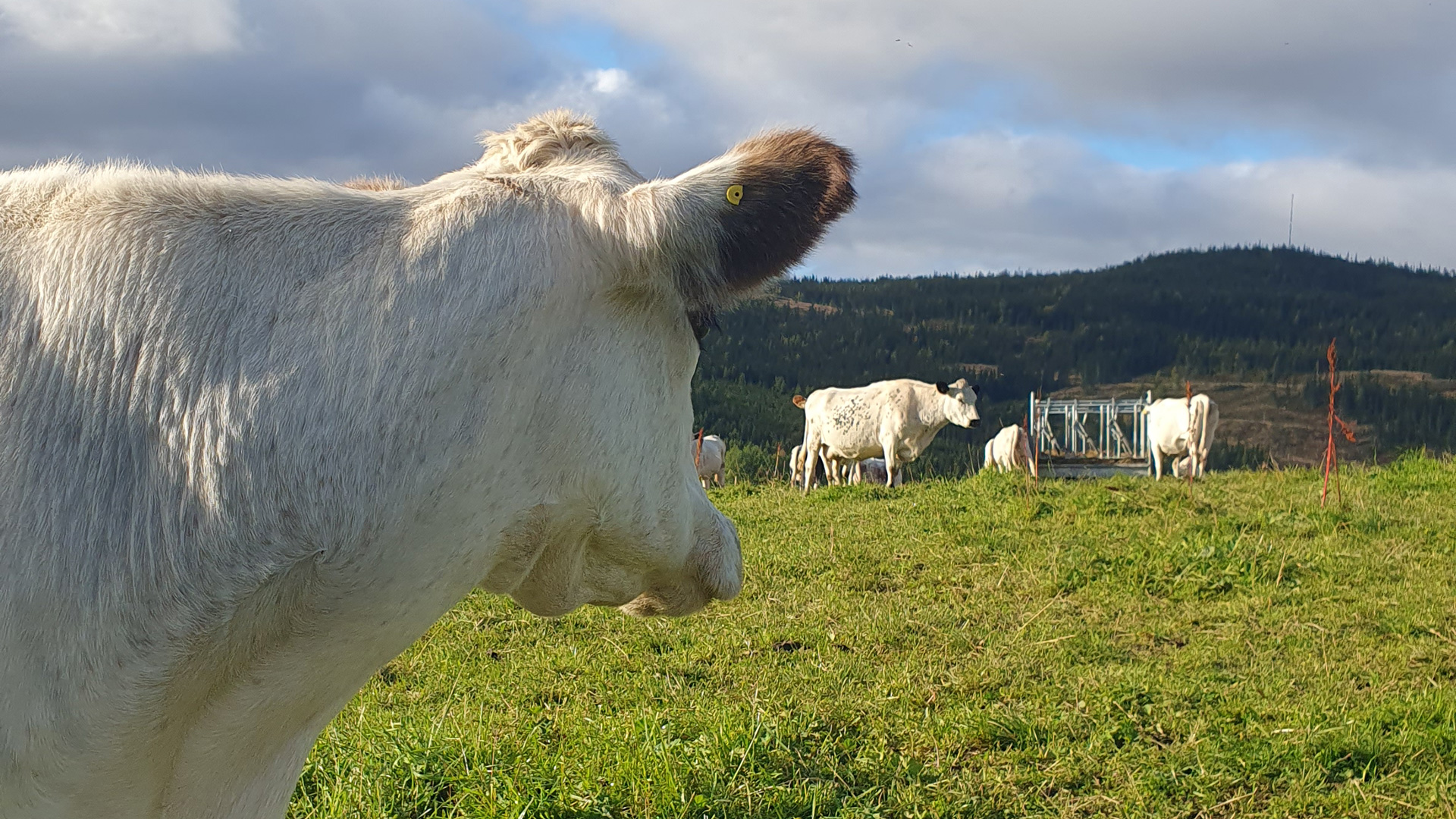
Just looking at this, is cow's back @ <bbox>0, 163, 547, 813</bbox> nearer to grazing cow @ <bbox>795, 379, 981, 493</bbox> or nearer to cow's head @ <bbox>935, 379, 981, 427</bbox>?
grazing cow @ <bbox>795, 379, 981, 493</bbox>

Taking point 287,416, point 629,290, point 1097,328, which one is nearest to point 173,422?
point 287,416

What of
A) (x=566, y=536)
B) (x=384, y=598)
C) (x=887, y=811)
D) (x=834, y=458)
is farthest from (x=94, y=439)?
(x=834, y=458)

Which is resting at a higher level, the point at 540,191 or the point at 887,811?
the point at 540,191

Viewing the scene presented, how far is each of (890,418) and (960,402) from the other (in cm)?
127

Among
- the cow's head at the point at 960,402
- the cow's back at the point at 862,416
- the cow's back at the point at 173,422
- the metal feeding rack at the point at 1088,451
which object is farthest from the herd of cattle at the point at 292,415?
the cow's back at the point at 862,416

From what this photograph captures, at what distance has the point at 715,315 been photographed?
187 centimetres

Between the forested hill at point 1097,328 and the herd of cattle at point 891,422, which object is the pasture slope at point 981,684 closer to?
the herd of cattle at point 891,422

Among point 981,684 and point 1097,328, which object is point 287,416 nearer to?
point 981,684

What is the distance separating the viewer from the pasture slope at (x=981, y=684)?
3.92m

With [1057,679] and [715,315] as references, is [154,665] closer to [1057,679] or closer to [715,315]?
[715,315]

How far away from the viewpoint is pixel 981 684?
5203 millimetres

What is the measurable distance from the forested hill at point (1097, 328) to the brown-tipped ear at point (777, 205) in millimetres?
65570

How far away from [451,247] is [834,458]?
61.9ft

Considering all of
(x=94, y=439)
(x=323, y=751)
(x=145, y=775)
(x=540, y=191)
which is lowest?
(x=323, y=751)
